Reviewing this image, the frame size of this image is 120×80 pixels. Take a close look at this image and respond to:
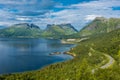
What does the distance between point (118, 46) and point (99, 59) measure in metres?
55.5

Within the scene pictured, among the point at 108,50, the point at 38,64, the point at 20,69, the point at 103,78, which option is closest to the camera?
the point at 103,78

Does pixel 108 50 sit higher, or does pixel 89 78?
pixel 89 78

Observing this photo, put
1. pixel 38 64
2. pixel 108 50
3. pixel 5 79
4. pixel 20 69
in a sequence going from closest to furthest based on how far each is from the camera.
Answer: pixel 5 79, pixel 20 69, pixel 38 64, pixel 108 50

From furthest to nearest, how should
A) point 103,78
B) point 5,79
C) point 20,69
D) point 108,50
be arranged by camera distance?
point 108,50 < point 20,69 < point 5,79 < point 103,78

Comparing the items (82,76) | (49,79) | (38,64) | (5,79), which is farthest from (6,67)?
(82,76)

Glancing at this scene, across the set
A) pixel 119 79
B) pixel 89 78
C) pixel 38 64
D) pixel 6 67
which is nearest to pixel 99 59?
pixel 38 64

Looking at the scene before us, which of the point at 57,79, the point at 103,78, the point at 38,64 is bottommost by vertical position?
the point at 38,64

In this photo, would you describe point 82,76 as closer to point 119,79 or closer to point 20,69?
point 119,79

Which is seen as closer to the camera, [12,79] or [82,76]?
[82,76]

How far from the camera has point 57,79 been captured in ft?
297

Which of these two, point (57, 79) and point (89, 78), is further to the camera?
A: point (57, 79)

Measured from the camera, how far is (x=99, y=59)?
495 ft

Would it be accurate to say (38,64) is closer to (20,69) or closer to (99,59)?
(20,69)

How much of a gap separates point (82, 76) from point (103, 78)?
1012 cm
